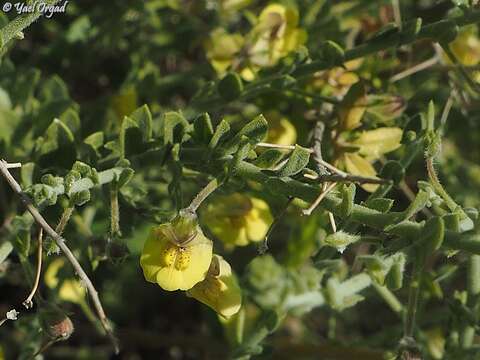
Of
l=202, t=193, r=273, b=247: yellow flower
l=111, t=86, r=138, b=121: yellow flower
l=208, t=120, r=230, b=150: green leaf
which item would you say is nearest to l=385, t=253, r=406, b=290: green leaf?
l=208, t=120, r=230, b=150: green leaf

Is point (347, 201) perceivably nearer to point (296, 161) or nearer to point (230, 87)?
point (296, 161)

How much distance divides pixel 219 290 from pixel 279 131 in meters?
0.42

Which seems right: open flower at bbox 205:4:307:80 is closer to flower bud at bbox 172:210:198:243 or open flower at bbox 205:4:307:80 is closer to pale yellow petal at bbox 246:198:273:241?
pale yellow petal at bbox 246:198:273:241

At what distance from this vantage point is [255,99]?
1502 mm

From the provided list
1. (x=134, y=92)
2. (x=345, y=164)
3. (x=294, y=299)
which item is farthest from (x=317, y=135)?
(x=134, y=92)

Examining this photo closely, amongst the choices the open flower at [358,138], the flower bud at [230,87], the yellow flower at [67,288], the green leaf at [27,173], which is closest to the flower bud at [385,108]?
the open flower at [358,138]

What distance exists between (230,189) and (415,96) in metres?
0.61

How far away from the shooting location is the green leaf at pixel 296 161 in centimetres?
95

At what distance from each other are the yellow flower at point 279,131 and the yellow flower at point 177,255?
17.5 inches

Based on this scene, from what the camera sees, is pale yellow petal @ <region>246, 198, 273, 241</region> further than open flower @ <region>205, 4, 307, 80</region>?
No

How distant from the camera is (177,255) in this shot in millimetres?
976

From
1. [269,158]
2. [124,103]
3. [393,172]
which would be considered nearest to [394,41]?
[393,172]

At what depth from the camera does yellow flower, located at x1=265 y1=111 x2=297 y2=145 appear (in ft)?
4.57

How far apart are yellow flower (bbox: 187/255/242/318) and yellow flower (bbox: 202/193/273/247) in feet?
0.61
